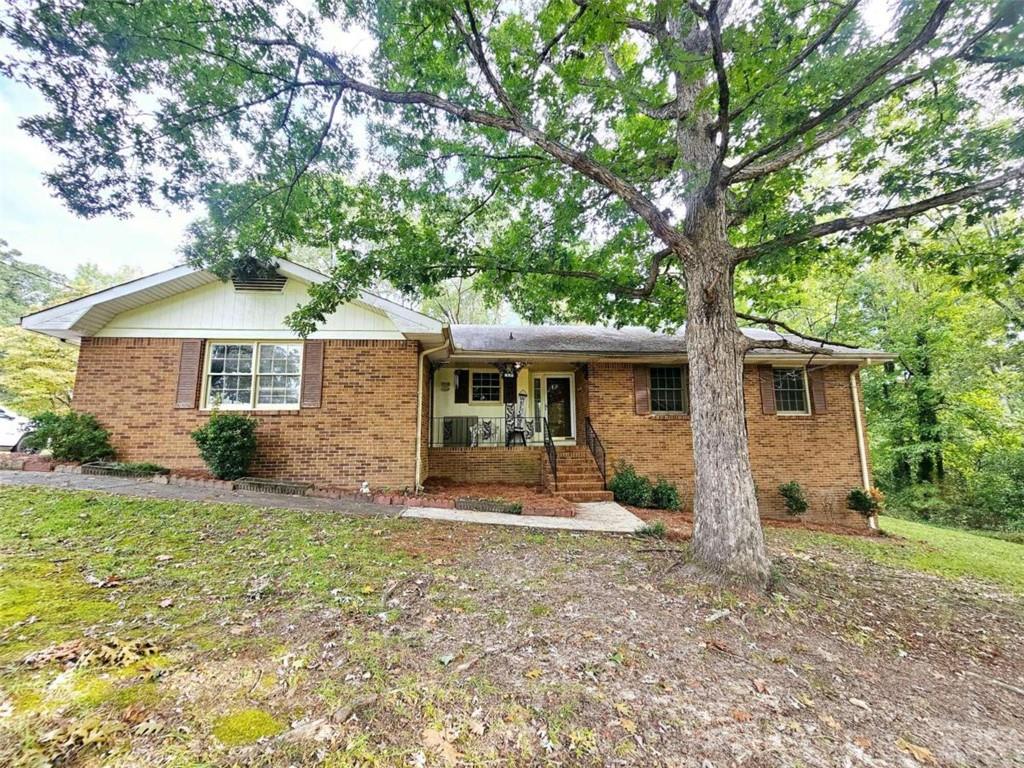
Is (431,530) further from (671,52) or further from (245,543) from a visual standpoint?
(671,52)

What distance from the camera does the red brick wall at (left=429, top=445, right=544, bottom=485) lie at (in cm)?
1063

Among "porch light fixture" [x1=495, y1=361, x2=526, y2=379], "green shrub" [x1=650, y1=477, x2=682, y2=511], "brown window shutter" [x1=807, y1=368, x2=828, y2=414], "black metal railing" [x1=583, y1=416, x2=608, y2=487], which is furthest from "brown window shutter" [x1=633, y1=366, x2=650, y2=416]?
"brown window shutter" [x1=807, y1=368, x2=828, y2=414]

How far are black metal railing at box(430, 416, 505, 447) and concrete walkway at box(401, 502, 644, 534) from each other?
3.62 meters

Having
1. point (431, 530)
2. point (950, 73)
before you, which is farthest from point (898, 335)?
point (431, 530)

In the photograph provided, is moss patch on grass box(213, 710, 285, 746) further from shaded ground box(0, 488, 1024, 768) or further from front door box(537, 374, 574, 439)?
front door box(537, 374, 574, 439)

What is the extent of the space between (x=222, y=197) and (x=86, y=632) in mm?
5935

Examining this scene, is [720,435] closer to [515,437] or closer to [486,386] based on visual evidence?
[515,437]

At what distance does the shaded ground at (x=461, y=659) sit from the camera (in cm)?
203

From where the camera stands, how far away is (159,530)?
493cm

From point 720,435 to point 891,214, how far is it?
120 inches

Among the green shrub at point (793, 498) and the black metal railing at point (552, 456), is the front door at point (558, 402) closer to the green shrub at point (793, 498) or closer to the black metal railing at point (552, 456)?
the black metal railing at point (552, 456)

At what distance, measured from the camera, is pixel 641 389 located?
34.0 feet

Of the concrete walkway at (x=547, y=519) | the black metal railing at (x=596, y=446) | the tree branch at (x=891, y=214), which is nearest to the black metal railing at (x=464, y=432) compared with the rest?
the black metal railing at (x=596, y=446)

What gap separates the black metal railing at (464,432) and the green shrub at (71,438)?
6.57 meters
